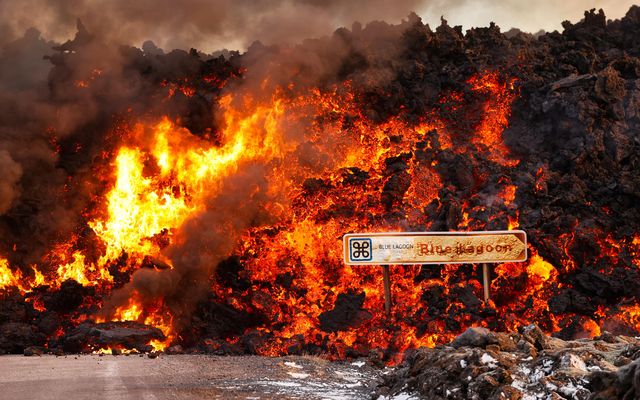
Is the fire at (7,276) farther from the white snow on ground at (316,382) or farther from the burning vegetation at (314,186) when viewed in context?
the white snow on ground at (316,382)

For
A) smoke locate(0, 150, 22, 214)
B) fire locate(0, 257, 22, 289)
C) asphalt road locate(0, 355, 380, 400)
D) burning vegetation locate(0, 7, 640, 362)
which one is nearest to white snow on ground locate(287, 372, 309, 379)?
asphalt road locate(0, 355, 380, 400)

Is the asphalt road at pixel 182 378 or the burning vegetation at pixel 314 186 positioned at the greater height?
the burning vegetation at pixel 314 186

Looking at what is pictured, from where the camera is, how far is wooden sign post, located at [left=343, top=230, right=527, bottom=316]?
21125 millimetres

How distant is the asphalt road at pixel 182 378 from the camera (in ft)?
40.5

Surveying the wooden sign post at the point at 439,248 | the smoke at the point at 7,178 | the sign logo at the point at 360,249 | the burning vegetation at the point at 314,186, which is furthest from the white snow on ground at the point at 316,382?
the smoke at the point at 7,178

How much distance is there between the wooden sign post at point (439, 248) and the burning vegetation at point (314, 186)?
144 centimetres

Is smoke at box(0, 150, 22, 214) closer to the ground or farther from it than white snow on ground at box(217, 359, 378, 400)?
farther from it

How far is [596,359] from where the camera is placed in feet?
35.0

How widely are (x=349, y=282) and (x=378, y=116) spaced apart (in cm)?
823

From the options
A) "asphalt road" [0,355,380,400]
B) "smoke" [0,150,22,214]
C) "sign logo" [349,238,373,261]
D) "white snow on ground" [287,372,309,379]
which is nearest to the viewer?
"asphalt road" [0,355,380,400]

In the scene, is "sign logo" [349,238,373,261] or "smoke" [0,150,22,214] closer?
"sign logo" [349,238,373,261]

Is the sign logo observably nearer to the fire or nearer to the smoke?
the fire

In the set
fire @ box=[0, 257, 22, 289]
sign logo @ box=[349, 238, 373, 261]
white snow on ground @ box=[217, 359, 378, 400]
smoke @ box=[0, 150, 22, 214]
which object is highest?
smoke @ box=[0, 150, 22, 214]

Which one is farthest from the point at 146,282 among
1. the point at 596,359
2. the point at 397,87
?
the point at 596,359
